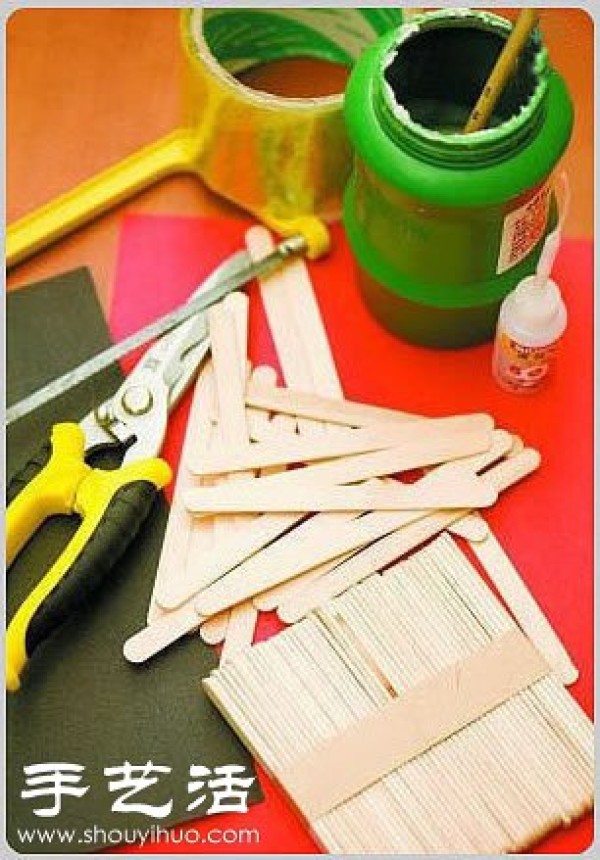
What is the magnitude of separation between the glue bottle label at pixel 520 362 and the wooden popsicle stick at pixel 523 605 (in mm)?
136

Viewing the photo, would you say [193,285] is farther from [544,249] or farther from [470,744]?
[470,744]

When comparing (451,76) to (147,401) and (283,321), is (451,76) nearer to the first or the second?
(283,321)

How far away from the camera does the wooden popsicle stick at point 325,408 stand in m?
1.21

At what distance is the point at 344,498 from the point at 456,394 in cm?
14

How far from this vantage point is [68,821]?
1073 mm

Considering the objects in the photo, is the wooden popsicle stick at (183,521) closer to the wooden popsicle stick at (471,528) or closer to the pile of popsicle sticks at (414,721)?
the pile of popsicle sticks at (414,721)

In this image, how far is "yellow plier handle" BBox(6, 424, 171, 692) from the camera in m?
1.07

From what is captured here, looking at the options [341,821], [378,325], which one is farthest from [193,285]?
[341,821]

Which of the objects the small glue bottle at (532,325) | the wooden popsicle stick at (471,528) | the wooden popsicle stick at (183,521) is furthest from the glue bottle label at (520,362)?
the wooden popsicle stick at (183,521)

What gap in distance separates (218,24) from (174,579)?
0.50 m

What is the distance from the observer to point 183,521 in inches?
46.2

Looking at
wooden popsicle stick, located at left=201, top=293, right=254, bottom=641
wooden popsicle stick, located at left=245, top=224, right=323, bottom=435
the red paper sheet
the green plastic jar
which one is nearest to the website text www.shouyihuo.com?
the red paper sheet

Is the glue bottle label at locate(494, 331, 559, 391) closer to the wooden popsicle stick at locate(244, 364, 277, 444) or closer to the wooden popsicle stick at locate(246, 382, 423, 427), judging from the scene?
the wooden popsicle stick at locate(246, 382, 423, 427)

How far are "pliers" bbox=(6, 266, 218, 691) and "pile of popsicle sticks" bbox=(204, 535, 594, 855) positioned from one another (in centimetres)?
13
